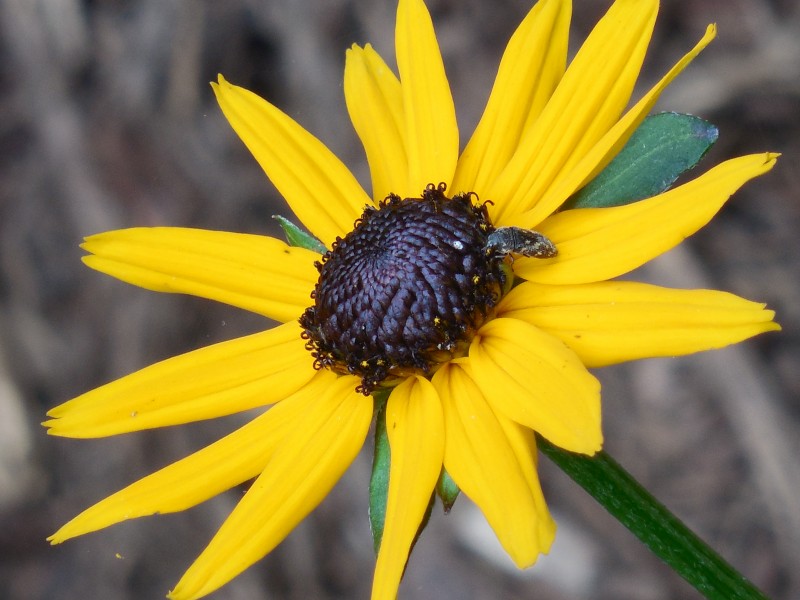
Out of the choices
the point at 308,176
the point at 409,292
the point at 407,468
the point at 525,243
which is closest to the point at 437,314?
the point at 409,292

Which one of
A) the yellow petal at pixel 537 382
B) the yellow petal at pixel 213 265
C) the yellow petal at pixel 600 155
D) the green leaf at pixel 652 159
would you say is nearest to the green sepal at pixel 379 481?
the yellow petal at pixel 537 382

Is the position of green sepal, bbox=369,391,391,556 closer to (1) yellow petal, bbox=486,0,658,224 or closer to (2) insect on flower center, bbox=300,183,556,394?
(2) insect on flower center, bbox=300,183,556,394

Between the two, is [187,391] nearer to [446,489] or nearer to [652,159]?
[446,489]

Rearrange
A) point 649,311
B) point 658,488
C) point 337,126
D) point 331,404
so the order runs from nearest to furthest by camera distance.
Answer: point 649,311, point 331,404, point 658,488, point 337,126

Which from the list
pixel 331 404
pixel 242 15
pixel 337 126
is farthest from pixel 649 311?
pixel 242 15

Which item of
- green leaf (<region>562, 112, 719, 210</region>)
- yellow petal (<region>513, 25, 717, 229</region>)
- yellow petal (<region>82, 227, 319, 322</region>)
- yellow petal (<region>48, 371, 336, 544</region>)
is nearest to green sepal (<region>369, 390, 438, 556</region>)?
yellow petal (<region>48, 371, 336, 544</region>)

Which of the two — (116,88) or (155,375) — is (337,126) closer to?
(116,88)
